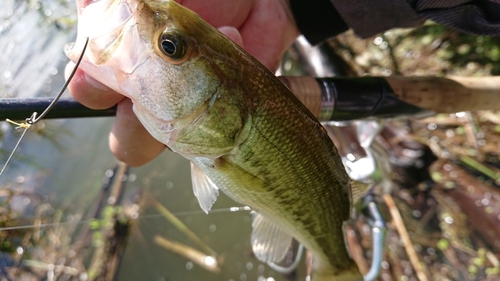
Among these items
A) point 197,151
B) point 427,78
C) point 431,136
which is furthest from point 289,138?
point 431,136

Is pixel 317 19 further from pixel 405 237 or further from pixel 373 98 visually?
pixel 405 237

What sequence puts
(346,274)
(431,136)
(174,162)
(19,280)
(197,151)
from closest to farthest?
(197,151) < (346,274) < (19,280) < (431,136) < (174,162)

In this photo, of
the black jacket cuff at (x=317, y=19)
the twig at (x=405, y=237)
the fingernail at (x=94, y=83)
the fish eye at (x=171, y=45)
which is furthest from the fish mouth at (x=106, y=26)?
the twig at (x=405, y=237)

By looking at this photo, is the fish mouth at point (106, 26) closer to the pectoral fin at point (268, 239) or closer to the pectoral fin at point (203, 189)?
the pectoral fin at point (203, 189)

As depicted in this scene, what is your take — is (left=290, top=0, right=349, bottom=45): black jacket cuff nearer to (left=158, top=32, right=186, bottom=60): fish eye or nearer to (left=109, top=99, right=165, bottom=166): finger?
(left=109, top=99, right=165, bottom=166): finger

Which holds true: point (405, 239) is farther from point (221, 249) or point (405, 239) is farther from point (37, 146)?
point (37, 146)

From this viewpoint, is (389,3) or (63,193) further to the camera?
(63,193)

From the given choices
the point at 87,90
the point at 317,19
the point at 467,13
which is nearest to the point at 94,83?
the point at 87,90
